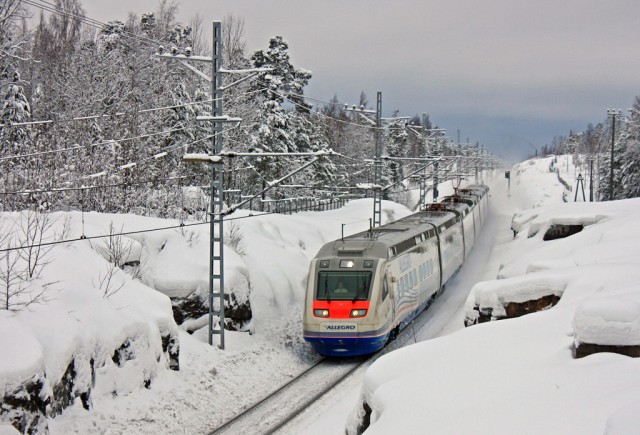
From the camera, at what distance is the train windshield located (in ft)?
59.3

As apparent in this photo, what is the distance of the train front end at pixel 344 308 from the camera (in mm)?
17672

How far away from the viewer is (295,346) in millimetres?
20062

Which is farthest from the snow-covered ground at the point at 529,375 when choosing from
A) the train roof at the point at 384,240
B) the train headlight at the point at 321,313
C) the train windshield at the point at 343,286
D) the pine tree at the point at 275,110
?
the pine tree at the point at 275,110

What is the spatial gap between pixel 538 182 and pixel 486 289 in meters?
108

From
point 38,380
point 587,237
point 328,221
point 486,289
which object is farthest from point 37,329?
point 328,221

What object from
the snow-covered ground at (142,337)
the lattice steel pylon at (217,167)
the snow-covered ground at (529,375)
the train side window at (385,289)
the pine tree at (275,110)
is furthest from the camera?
the pine tree at (275,110)

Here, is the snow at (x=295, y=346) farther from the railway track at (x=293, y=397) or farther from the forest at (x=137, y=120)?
the forest at (x=137, y=120)

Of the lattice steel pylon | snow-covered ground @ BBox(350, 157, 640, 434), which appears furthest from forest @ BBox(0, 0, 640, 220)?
snow-covered ground @ BBox(350, 157, 640, 434)

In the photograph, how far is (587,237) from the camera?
26641 millimetres

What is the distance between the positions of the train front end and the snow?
111 centimetres

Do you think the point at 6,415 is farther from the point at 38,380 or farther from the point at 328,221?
the point at 328,221

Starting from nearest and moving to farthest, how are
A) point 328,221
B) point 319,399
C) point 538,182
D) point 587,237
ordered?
point 319,399
point 587,237
point 328,221
point 538,182

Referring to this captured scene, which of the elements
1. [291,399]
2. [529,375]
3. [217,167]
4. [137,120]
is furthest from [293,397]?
[137,120]

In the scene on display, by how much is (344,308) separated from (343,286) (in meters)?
0.71
